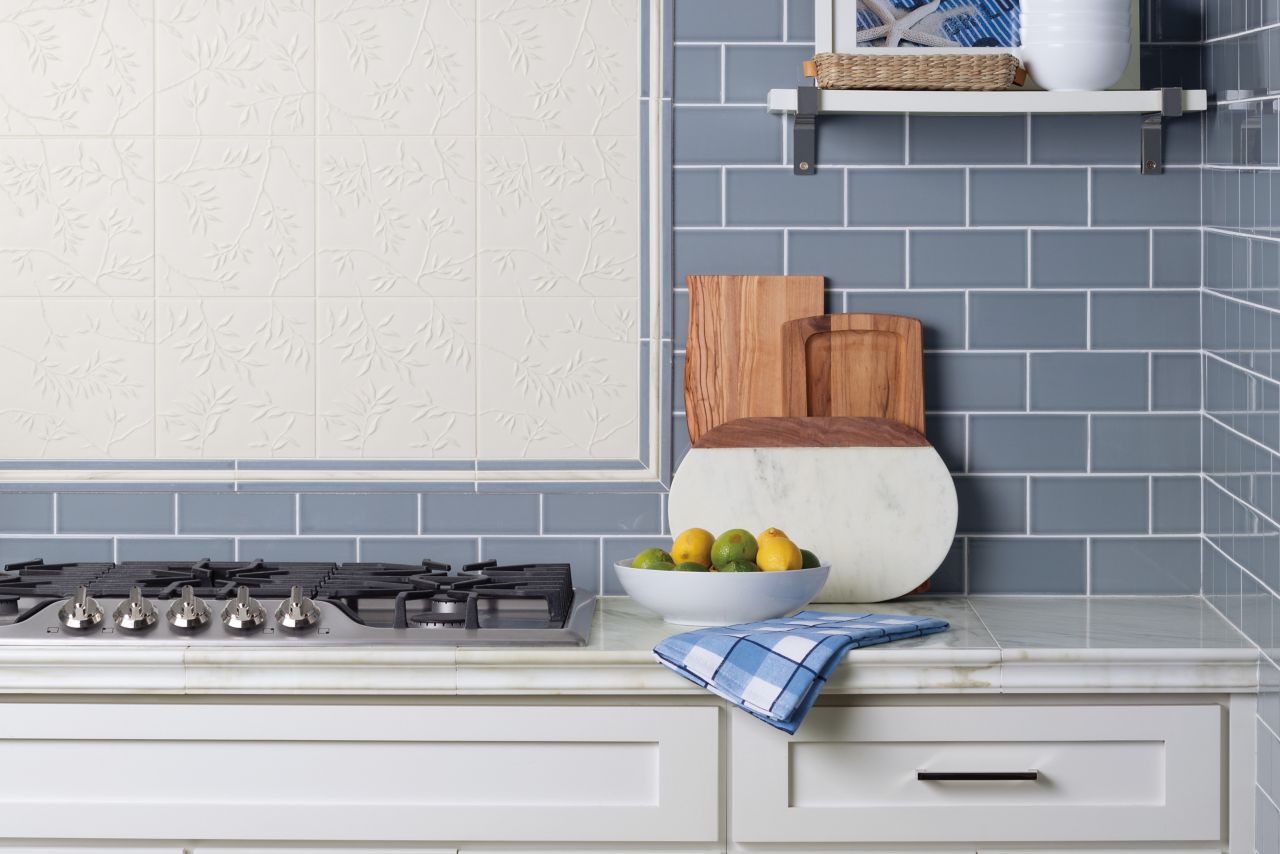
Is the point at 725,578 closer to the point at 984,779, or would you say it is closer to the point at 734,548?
the point at 734,548

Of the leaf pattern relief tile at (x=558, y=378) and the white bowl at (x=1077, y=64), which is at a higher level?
the white bowl at (x=1077, y=64)

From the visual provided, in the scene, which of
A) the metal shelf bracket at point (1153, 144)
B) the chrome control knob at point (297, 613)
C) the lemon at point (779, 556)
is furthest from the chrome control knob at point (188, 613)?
the metal shelf bracket at point (1153, 144)

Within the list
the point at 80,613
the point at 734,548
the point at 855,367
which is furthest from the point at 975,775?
the point at 80,613

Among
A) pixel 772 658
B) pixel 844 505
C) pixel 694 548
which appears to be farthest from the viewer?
pixel 844 505

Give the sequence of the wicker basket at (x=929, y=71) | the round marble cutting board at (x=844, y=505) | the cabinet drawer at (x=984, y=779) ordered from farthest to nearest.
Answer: the round marble cutting board at (x=844, y=505), the wicker basket at (x=929, y=71), the cabinet drawer at (x=984, y=779)

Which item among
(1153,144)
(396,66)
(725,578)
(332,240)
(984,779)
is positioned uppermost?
(396,66)

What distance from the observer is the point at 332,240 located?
2305mm

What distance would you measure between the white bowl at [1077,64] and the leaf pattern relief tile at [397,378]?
974mm

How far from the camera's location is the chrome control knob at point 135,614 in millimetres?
1922

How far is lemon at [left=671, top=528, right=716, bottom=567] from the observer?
2035 mm

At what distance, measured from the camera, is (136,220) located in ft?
7.57

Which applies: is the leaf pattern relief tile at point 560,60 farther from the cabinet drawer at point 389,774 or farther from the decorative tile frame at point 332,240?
the cabinet drawer at point 389,774

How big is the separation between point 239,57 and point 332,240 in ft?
1.09

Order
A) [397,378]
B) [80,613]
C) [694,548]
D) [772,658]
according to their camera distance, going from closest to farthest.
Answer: [772,658]
[80,613]
[694,548]
[397,378]
